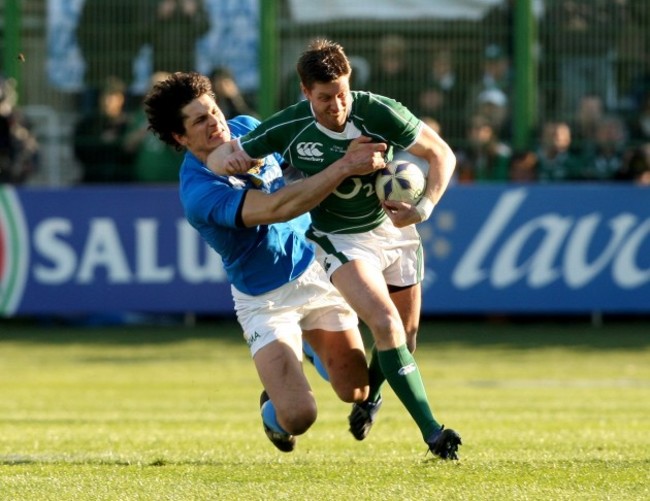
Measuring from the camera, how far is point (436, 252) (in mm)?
17391

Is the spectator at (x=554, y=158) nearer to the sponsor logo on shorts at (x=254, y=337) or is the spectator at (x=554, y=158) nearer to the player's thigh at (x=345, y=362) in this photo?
the player's thigh at (x=345, y=362)

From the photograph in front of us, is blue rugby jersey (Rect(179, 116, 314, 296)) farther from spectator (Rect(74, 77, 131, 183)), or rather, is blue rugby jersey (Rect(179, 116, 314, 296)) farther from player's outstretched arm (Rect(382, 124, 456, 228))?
spectator (Rect(74, 77, 131, 183))

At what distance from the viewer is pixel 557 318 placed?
1830cm

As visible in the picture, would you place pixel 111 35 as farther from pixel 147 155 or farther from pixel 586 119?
pixel 586 119

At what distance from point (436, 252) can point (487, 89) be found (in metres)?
2.15

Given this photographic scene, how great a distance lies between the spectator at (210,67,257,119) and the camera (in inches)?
678

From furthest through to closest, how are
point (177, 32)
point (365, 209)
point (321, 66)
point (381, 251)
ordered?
point (177, 32) < point (381, 251) < point (365, 209) < point (321, 66)

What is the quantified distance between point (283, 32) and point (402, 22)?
5.11 feet

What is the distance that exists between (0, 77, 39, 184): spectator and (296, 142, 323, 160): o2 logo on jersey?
34.4ft

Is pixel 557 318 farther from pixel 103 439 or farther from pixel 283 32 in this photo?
pixel 103 439

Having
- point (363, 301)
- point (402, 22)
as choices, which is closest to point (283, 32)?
point (402, 22)

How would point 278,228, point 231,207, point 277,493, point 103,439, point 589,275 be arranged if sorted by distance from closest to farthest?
point 277,493
point 231,207
point 278,228
point 103,439
point 589,275

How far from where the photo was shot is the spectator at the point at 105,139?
17.7 meters

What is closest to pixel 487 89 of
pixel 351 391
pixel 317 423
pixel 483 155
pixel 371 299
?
pixel 483 155
